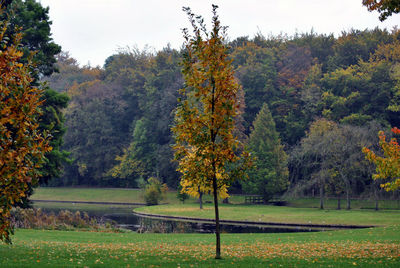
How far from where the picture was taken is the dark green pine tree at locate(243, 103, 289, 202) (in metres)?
54.4

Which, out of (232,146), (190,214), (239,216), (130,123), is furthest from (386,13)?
(130,123)

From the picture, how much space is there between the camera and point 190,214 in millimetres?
44156

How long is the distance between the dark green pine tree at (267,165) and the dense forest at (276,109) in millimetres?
169

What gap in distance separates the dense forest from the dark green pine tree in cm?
17

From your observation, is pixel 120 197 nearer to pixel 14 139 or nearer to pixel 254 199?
pixel 254 199

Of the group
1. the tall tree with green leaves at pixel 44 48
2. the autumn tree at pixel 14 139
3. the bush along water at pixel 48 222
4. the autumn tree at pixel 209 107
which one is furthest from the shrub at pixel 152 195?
the autumn tree at pixel 14 139

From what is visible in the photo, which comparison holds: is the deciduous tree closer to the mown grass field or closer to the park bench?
the mown grass field

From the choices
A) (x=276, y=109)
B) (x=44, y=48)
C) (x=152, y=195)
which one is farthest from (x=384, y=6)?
(x=276, y=109)

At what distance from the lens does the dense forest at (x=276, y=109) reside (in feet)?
158

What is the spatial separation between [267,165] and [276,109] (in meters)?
14.4

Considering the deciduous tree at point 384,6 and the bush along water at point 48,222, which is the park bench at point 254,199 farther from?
the deciduous tree at point 384,6

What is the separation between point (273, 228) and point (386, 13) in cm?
2479

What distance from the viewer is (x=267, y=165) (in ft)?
183

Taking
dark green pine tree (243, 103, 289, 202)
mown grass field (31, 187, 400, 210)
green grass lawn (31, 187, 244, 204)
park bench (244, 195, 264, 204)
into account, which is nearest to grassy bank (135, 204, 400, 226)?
mown grass field (31, 187, 400, 210)
